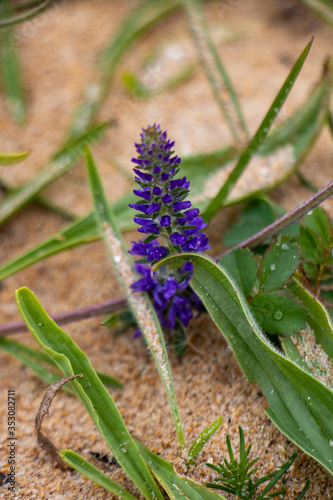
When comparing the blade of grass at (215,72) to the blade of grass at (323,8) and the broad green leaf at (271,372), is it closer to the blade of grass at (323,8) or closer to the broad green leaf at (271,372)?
the blade of grass at (323,8)

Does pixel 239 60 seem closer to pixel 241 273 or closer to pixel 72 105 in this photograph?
pixel 72 105

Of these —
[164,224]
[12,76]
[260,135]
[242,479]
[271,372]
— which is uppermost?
[12,76]

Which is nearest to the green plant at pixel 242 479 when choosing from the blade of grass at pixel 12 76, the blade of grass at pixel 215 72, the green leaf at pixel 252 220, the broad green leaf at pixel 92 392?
the broad green leaf at pixel 92 392

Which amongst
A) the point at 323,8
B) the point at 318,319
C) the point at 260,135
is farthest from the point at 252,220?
the point at 323,8

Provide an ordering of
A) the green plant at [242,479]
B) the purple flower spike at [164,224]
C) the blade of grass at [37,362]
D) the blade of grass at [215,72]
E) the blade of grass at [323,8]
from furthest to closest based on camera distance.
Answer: the blade of grass at [323,8] < the blade of grass at [215,72] < the blade of grass at [37,362] < the purple flower spike at [164,224] < the green plant at [242,479]

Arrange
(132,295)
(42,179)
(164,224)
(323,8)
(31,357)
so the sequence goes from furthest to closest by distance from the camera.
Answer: (323,8) < (42,179) < (31,357) < (132,295) < (164,224)

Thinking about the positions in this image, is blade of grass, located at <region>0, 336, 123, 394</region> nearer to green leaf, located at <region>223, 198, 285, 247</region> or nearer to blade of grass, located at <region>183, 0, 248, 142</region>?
green leaf, located at <region>223, 198, 285, 247</region>

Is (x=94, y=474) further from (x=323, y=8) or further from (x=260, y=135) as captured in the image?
(x=323, y=8)
